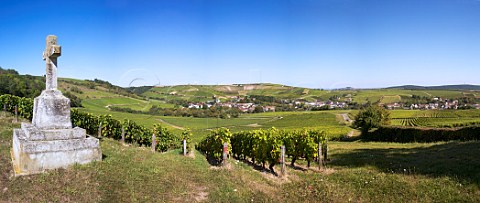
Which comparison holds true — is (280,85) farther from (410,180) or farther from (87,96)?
(410,180)

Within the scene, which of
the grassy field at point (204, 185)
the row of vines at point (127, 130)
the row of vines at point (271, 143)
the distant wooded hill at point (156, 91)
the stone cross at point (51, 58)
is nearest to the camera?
the grassy field at point (204, 185)

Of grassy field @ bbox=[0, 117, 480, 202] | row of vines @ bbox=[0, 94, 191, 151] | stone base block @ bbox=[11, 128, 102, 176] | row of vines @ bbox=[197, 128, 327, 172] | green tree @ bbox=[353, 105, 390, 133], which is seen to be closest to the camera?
grassy field @ bbox=[0, 117, 480, 202]

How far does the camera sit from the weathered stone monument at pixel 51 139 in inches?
332

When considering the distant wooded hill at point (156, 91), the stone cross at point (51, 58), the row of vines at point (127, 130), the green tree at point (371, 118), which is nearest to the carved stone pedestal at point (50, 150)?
the stone cross at point (51, 58)

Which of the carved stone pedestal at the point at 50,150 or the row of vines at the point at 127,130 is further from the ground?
the carved stone pedestal at the point at 50,150

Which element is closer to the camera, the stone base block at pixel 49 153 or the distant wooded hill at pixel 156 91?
the stone base block at pixel 49 153

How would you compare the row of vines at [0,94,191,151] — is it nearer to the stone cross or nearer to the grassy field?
the grassy field

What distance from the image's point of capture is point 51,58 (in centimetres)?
1000

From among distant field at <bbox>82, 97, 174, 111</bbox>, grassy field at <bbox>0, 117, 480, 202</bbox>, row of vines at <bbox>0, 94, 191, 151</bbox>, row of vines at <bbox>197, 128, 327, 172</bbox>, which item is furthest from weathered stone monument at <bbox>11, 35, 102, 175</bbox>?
distant field at <bbox>82, 97, 174, 111</bbox>

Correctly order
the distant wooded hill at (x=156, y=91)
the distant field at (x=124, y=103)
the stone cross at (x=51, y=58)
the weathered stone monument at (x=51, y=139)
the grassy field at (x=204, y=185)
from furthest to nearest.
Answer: the distant field at (x=124, y=103) → the distant wooded hill at (x=156, y=91) → the stone cross at (x=51, y=58) → the weathered stone monument at (x=51, y=139) → the grassy field at (x=204, y=185)

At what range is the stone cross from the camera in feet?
32.3

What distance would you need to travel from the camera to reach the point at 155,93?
7981 cm

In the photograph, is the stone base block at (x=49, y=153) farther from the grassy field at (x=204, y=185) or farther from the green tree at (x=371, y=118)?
the green tree at (x=371, y=118)

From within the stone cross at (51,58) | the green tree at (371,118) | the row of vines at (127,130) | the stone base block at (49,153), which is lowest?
the green tree at (371,118)
